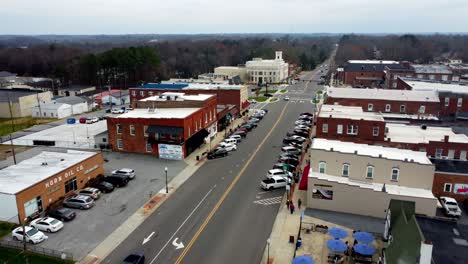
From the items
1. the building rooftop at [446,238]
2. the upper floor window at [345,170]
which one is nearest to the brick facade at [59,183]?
the upper floor window at [345,170]

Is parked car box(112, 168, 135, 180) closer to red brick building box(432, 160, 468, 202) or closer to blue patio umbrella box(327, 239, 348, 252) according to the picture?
blue patio umbrella box(327, 239, 348, 252)

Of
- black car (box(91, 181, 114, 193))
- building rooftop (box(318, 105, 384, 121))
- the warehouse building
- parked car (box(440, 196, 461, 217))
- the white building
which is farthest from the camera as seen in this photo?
the white building

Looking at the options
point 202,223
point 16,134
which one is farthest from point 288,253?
point 16,134

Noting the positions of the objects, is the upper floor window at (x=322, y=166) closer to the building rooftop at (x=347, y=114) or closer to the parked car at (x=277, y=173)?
the parked car at (x=277, y=173)

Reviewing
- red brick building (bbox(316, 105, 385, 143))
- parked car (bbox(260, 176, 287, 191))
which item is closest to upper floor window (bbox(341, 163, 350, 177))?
parked car (bbox(260, 176, 287, 191))

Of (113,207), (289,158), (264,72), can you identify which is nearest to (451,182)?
(289,158)

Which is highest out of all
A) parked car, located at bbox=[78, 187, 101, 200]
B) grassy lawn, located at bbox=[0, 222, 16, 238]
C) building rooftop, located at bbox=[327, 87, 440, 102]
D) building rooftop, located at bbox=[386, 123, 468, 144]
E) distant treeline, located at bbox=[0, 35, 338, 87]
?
distant treeline, located at bbox=[0, 35, 338, 87]

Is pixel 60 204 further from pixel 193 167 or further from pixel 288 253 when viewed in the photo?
pixel 288 253
